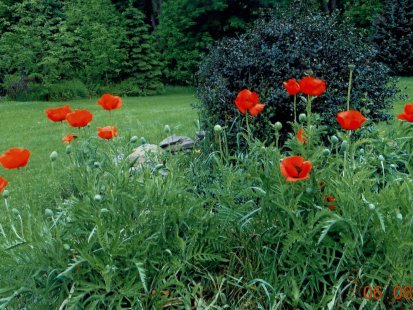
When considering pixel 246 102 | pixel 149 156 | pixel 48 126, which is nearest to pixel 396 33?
pixel 48 126

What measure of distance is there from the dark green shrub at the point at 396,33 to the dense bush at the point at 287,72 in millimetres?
9336

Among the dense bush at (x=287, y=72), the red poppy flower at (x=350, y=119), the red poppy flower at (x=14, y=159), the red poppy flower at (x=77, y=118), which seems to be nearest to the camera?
the red poppy flower at (x=350, y=119)

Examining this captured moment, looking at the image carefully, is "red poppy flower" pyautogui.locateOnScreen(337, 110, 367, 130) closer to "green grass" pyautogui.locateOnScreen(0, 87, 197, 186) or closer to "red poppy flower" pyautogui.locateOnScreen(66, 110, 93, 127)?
"red poppy flower" pyautogui.locateOnScreen(66, 110, 93, 127)

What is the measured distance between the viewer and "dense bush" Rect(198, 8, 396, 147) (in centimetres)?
484

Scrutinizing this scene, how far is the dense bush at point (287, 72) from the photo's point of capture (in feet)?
15.9

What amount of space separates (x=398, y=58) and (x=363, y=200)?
527 inches

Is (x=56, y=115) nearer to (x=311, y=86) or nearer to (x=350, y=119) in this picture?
(x=311, y=86)

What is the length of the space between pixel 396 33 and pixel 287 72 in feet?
34.9

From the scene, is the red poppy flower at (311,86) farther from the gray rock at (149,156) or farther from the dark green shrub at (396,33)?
the dark green shrub at (396,33)

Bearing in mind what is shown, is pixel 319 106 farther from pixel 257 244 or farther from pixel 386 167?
pixel 257 244

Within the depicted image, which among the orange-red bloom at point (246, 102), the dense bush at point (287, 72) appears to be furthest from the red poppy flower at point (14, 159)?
the dense bush at point (287, 72)

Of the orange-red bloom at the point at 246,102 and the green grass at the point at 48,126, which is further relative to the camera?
the green grass at the point at 48,126

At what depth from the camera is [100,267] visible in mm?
2270

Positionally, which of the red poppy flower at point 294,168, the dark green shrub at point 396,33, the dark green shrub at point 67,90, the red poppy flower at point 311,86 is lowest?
the dark green shrub at point 67,90
